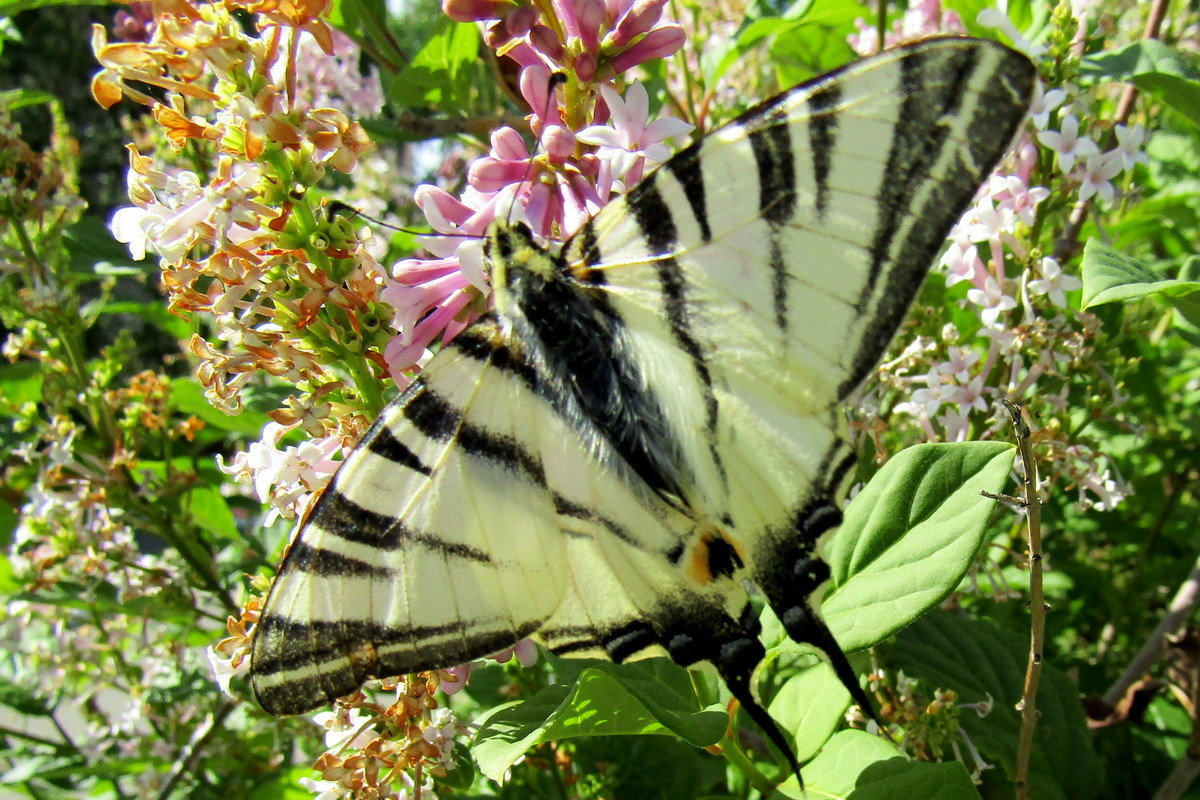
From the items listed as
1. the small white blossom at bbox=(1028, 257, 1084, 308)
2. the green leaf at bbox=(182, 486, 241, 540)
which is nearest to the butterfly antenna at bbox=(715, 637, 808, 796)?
the small white blossom at bbox=(1028, 257, 1084, 308)

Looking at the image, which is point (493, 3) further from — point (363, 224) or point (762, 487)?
point (762, 487)

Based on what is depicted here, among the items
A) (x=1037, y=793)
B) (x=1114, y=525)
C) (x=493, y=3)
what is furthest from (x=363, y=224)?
(x=1114, y=525)

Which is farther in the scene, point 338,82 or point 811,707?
point 338,82

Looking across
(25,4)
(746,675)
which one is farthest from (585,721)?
(25,4)

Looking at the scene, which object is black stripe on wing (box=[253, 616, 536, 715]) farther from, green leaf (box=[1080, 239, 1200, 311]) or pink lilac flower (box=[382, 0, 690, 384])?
green leaf (box=[1080, 239, 1200, 311])

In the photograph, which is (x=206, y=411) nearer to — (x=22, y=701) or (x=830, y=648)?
(x=22, y=701)

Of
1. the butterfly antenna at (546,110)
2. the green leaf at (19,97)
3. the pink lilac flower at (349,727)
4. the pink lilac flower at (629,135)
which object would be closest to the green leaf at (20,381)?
the green leaf at (19,97)
